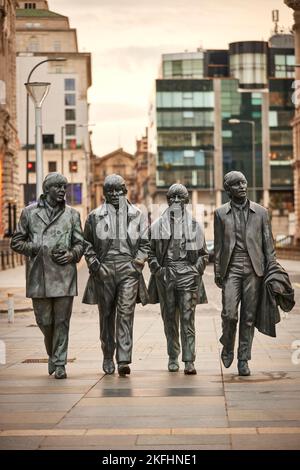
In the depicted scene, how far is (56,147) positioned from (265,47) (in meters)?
28.6

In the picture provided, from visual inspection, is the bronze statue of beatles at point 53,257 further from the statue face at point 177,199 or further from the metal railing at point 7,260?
the metal railing at point 7,260

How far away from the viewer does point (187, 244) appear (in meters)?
12.3

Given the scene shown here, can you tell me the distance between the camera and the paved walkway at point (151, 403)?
8031mm

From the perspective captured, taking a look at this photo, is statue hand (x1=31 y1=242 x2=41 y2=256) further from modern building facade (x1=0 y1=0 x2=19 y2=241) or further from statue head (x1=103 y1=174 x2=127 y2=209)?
modern building facade (x1=0 y1=0 x2=19 y2=241)

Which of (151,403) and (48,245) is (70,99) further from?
(151,403)

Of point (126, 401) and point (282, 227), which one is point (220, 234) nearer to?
point (126, 401)

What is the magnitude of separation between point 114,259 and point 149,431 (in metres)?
3.86

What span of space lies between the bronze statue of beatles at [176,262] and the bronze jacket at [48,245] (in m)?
0.89

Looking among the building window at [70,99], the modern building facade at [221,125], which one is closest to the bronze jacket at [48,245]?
the modern building facade at [221,125]

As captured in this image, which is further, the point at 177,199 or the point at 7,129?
the point at 7,129

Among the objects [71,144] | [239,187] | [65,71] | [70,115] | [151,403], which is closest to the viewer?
[151,403]

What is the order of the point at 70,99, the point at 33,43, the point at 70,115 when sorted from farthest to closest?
the point at 33,43, the point at 70,99, the point at 70,115

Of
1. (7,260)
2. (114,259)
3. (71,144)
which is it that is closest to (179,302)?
(114,259)

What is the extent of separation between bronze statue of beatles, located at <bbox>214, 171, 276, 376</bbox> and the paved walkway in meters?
0.43
